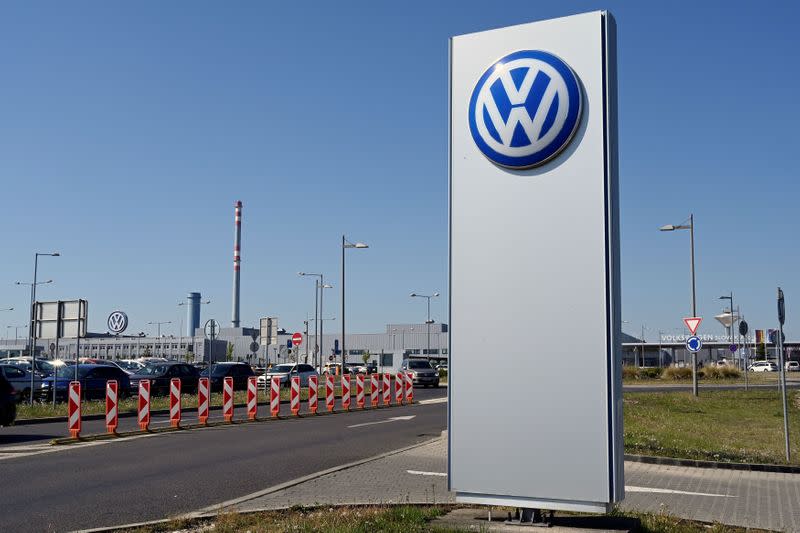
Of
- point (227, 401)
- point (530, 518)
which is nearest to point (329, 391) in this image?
point (227, 401)

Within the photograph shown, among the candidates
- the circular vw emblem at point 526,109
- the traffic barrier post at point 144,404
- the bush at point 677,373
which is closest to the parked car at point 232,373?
the traffic barrier post at point 144,404

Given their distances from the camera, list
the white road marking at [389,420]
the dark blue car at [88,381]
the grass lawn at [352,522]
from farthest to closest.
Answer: the dark blue car at [88,381], the white road marking at [389,420], the grass lawn at [352,522]

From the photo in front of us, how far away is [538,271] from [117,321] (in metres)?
27.7

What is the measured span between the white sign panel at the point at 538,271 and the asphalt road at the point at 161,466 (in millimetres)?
4426

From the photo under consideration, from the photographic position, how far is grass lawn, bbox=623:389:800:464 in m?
14.8

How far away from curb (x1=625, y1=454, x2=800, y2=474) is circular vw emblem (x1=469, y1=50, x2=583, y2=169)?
856 centimetres

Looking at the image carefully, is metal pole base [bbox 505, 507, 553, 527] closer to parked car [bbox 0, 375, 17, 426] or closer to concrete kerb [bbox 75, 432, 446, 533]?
concrete kerb [bbox 75, 432, 446, 533]

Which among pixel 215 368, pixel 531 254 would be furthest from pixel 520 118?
pixel 215 368

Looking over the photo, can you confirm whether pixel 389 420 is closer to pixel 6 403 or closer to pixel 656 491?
pixel 6 403

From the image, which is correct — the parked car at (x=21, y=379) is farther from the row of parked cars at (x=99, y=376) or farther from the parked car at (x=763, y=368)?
the parked car at (x=763, y=368)

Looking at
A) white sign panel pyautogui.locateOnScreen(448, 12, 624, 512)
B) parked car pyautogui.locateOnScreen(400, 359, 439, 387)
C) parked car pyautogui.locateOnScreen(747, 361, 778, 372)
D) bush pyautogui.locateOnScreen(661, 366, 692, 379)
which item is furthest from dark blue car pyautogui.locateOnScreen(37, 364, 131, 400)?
parked car pyautogui.locateOnScreen(747, 361, 778, 372)

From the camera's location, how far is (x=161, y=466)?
13375mm

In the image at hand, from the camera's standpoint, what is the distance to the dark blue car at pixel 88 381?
101ft

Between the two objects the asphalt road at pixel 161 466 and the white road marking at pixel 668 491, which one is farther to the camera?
the white road marking at pixel 668 491
